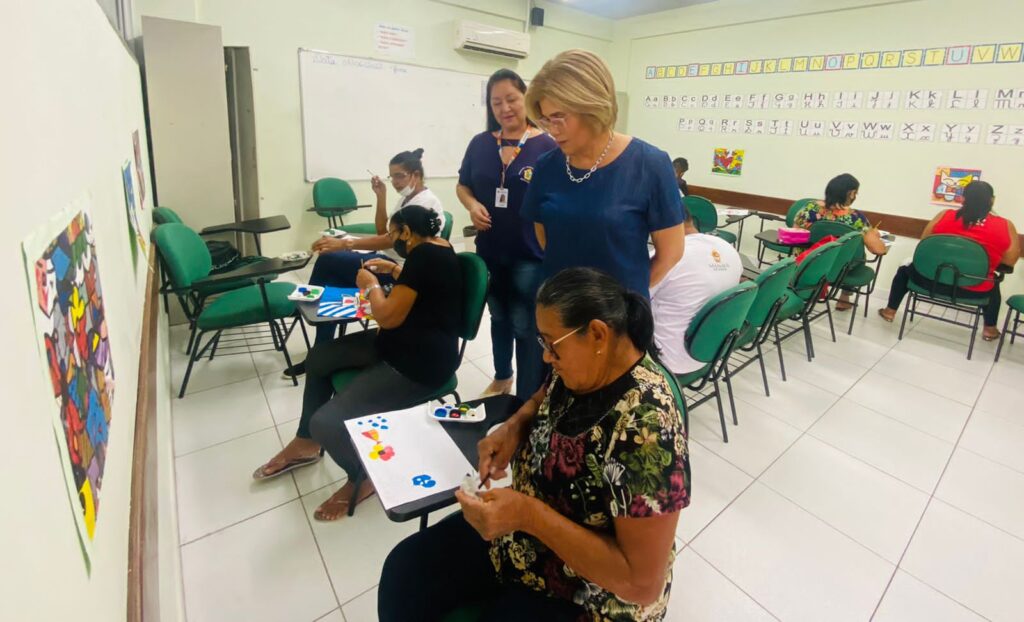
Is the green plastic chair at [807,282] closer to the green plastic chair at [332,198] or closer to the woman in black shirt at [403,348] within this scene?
the woman in black shirt at [403,348]

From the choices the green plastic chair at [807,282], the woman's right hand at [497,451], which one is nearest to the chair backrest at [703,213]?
the green plastic chair at [807,282]

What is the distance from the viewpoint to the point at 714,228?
180 inches

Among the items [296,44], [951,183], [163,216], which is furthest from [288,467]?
[951,183]

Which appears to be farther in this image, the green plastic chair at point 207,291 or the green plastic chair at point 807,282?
the green plastic chair at point 807,282

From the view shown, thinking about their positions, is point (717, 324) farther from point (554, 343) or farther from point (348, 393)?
point (348, 393)

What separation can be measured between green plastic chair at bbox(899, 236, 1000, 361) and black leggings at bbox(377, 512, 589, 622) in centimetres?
396

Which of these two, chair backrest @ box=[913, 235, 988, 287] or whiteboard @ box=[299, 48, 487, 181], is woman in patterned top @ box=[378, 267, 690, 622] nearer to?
chair backrest @ box=[913, 235, 988, 287]

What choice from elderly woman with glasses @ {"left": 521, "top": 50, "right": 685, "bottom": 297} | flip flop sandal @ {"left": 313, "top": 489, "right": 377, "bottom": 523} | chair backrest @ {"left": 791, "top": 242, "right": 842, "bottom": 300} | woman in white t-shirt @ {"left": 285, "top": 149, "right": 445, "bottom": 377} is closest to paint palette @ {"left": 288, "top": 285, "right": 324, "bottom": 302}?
woman in white t-shirt @ {"left": 285, "top": 149, "right": 445, "bottom": 377}

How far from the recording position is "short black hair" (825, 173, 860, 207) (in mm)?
3928

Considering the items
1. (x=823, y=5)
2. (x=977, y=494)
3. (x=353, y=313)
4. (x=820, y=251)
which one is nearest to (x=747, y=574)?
(x=977, y=494)

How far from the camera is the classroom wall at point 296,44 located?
4.21 meters

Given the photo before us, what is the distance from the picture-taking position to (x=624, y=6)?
5910 millimetres

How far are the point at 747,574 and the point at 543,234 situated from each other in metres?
1.41

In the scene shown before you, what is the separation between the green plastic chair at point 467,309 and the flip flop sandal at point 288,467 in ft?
1.10
